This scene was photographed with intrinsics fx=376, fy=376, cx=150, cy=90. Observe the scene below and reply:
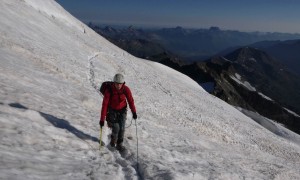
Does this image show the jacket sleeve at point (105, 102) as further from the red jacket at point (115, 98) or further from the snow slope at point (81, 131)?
the snow slope at point (81, 131)

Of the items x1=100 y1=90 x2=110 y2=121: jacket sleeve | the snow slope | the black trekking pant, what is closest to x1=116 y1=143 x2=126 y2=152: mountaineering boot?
the black trekking pant

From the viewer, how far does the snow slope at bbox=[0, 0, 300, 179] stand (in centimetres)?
1223

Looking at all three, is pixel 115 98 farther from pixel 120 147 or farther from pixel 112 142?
pixel 120 147

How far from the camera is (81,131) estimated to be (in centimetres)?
1611

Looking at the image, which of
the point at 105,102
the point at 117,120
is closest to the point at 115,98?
the point at 105,102

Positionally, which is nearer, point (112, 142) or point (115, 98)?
point (115, 98)

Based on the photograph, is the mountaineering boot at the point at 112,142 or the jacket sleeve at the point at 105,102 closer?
the jacket sleeve at the point at 105,102

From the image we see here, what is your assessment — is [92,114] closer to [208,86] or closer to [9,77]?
[9,77]

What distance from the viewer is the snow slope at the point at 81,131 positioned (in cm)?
1223

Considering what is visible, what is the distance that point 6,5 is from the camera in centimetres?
4009

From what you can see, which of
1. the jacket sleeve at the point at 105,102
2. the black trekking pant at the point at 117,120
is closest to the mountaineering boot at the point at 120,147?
the black trekking pant at the point at 117,120

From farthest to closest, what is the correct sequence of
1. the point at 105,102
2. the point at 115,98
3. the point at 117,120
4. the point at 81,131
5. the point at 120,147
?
the point at 81,131 < the point at 120,147 < the point at 117,120 < the point at 115,98 < the point at 105,102

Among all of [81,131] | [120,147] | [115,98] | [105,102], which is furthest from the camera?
[81,131]

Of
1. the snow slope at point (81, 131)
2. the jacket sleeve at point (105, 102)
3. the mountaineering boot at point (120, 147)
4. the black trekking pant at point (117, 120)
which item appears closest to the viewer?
the snow slope at point (81, 131)
